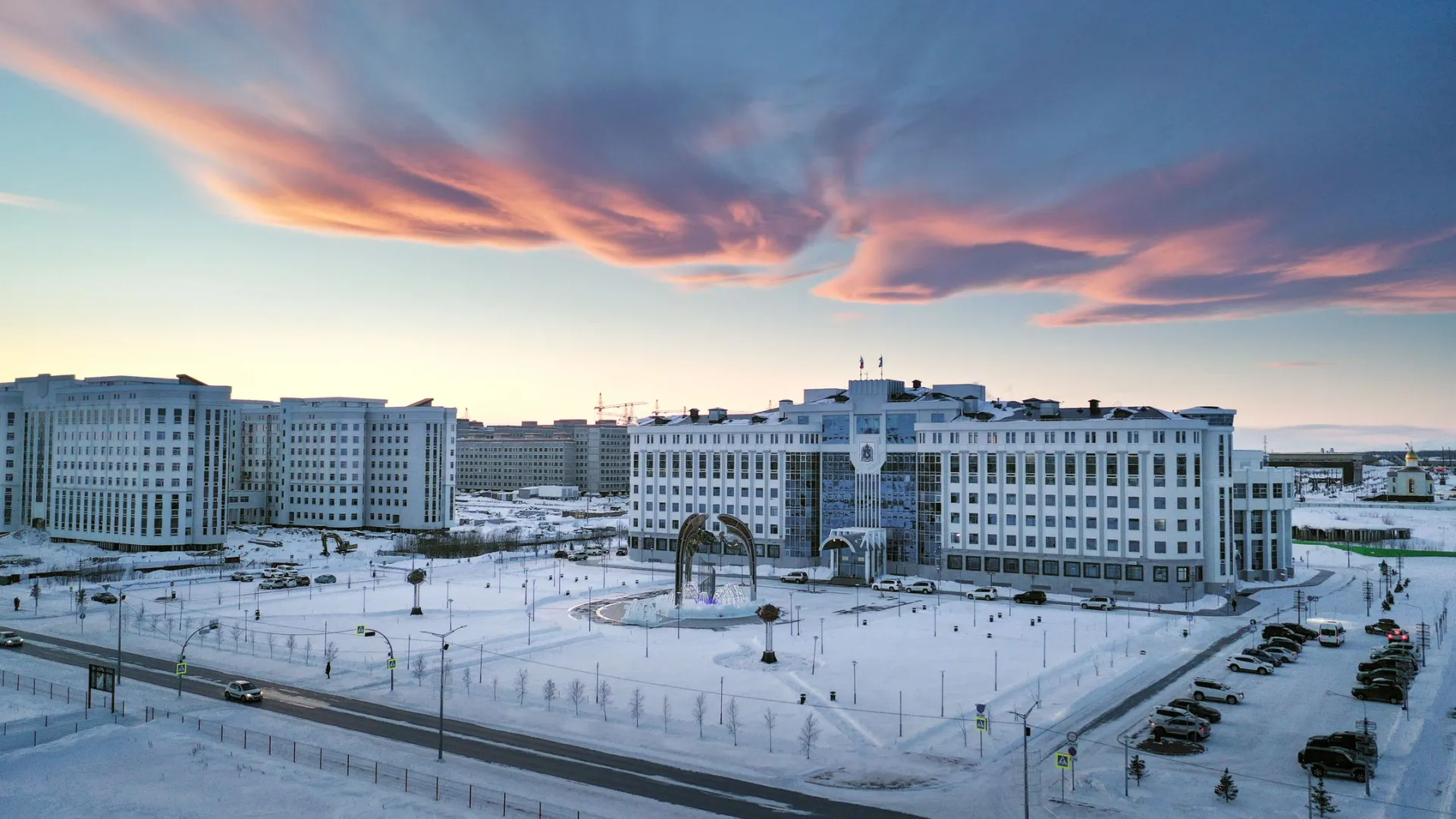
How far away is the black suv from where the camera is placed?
160ft

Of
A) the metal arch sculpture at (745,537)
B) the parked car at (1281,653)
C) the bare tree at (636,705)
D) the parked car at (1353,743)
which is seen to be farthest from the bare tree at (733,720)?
the parked car at (1281,653)

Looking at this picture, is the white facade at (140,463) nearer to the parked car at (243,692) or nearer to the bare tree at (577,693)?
the parked car at (243,692)

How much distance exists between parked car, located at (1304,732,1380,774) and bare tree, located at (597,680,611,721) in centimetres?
3878

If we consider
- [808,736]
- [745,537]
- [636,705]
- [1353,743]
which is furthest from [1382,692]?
[745,537]

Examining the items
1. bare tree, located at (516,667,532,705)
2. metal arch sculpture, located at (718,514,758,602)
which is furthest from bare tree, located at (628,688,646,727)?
metal arch sculpture, located at (718,514,758,602)

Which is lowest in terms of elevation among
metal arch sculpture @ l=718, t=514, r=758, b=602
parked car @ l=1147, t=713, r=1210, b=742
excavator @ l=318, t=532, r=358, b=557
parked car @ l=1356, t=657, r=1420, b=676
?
excavator @ l=318, t=532, r=358, b=557

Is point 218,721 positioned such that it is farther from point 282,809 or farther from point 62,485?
point 62,485

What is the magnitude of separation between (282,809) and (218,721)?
56.8 ft

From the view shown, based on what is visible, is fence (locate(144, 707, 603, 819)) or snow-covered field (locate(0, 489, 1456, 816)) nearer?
fence (locate(144, 707, 603, 819))

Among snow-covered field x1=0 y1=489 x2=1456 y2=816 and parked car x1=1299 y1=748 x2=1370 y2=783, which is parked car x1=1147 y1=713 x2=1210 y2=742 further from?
parked car x1=1299 y1=748 x2=1370 y2=783

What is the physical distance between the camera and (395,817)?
4259cm

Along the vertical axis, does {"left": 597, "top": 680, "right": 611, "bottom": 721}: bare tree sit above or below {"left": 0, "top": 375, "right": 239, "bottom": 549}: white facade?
below

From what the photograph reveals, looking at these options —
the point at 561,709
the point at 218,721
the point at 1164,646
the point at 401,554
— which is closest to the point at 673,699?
the point at 561,709

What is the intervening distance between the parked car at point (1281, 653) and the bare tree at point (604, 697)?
50.6 meters
